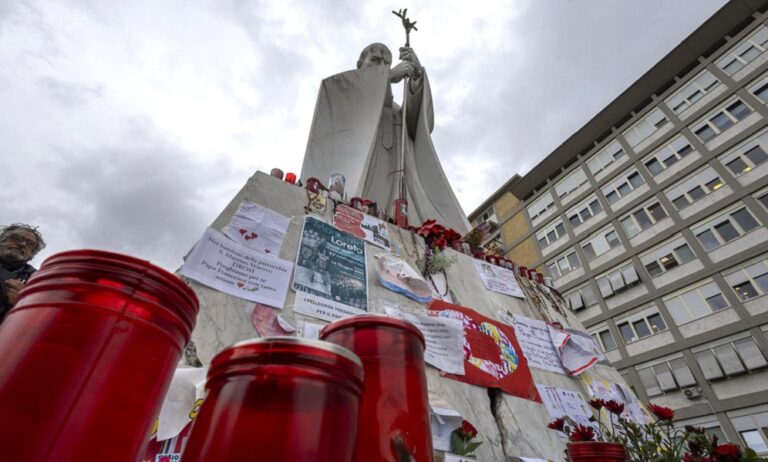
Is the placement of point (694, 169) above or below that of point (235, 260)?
above

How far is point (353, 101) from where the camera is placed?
19.2ft

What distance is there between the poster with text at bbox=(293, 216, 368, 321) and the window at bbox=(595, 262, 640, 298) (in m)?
14.1

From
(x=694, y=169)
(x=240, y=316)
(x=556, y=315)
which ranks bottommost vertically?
(x=240, y=316)

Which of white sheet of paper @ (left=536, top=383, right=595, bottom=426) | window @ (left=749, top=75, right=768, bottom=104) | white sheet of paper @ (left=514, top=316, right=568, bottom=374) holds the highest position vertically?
window @ (left=749, top=75, right=768, bottom=104)

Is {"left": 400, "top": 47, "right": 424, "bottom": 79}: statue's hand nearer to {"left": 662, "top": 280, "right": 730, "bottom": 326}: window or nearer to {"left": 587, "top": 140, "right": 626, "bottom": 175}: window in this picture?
{"left": 662, "top": 280, "right": 730, "bottom": 326}: window

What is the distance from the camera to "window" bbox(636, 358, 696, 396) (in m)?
10.6

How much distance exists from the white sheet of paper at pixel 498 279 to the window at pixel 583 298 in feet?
41.1

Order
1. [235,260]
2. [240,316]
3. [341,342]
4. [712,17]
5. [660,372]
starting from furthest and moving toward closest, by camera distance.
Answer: [712,17] < [660,372] < [235,260] < [240,316] < [341,342]

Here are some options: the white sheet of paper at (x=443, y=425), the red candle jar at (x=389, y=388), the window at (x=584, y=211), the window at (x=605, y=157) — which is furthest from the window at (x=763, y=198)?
the red candle jar at (x=389, y=388)

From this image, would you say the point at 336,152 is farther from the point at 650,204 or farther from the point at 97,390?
the point at 650,204

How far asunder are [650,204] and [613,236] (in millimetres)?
1746

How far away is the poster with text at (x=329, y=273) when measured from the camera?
6.84ft

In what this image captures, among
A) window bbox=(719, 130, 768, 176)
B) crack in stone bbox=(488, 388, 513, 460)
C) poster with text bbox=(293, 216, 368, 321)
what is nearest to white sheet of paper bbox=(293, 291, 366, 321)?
poster with text bbox=(293, 216, 368, 321)

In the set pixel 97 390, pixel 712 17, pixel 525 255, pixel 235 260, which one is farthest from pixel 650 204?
pixel 97 390
